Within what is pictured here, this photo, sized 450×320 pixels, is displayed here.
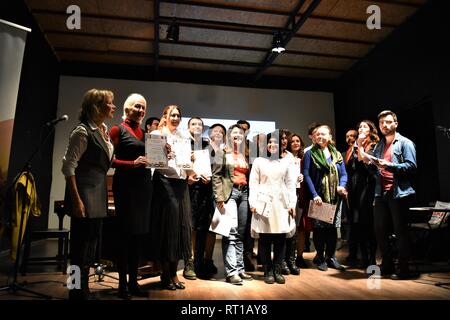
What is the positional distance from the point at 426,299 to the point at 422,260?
6.70ft

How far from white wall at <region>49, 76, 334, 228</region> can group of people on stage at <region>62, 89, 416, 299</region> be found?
2.94m

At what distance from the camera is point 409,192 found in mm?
2846

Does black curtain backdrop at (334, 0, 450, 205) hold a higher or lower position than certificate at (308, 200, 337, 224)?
higher

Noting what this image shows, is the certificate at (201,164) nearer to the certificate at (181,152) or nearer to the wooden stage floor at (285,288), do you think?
the certificate at (181,152)

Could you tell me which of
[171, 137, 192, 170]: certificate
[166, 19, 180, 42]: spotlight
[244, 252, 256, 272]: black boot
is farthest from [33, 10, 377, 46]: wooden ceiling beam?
[244, 252, 256, 272]: black boot

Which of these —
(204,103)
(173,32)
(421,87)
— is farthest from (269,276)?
(204,103)

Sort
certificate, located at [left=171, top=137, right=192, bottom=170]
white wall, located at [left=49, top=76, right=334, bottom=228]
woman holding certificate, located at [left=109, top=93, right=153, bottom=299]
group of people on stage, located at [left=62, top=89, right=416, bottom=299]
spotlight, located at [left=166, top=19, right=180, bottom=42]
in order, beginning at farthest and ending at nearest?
white wall, located at [left=49, top=76, right=334, bottom=228]
spotlight, located at [left=166, top=19, right=180, bottom=42]
certificate, located at [left=171, top=137, right=192, bottom=170]
woman holding certificate, located at [left=109, top=93, right=153, bottom=299]
group of people on stage, located at [left=62, top=89, right=416, bottom=299]

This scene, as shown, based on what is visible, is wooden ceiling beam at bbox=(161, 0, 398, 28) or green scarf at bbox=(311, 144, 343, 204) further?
wooden ceiling beam at bbox=(161, 0, 398, 28)

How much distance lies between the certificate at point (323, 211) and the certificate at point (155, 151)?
169 cm

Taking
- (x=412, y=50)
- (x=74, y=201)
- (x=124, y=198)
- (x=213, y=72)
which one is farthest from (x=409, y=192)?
(x=213, y=72)

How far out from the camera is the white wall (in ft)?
21.4

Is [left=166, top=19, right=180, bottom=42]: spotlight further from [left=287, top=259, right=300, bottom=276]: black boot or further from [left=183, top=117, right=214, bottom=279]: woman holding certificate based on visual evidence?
[left=287, top=259, right=300, bottom=276]: black boot

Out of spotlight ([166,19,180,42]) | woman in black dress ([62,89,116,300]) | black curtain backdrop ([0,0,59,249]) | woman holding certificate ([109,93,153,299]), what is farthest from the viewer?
spotlight ([166,19,180,42])

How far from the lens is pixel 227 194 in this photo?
2.91 metres
